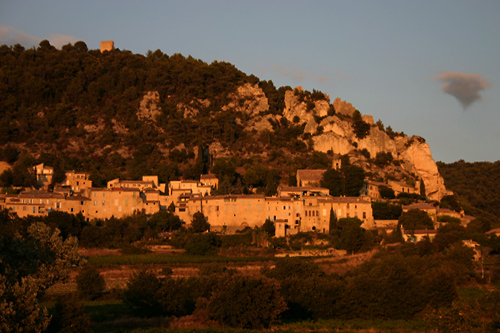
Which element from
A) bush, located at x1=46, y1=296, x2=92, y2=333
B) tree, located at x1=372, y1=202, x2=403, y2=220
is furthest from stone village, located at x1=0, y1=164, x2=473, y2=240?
bush, located at x1=46, y1=296, x2=92, y2=333

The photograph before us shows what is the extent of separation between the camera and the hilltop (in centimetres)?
7950

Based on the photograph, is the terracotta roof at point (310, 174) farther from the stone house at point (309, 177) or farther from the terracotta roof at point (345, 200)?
the terracotta roof at point (345, 200)

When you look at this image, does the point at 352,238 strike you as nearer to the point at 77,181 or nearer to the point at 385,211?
the point at 385,211

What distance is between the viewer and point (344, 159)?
83125 millimetres

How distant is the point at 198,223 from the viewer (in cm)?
5919

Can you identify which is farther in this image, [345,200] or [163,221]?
[345,200]

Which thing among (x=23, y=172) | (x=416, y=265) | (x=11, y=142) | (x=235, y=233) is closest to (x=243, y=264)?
(x=235, y=233)

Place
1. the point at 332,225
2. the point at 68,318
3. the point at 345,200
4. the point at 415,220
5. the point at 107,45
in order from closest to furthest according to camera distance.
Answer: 1. the point at 68,318
2. the point at 332,225
3. the point at 415,220
4. the point at 345,200
5. the point at 107,45

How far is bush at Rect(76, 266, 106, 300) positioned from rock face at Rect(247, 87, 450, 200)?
4511 centimetres

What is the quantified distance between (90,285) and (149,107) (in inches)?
1929

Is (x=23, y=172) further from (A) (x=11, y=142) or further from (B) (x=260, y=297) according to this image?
(B) (x=260, y=297)

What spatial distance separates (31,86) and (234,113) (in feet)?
94.1

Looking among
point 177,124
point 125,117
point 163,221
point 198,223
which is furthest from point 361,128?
point 163,221

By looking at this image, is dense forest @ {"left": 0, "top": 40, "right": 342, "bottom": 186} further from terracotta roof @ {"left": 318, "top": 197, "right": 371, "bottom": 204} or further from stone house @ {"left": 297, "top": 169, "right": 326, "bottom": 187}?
terracotta roof @ {"left": 318, "top": 197, "right": 371, "bottom": 204}
